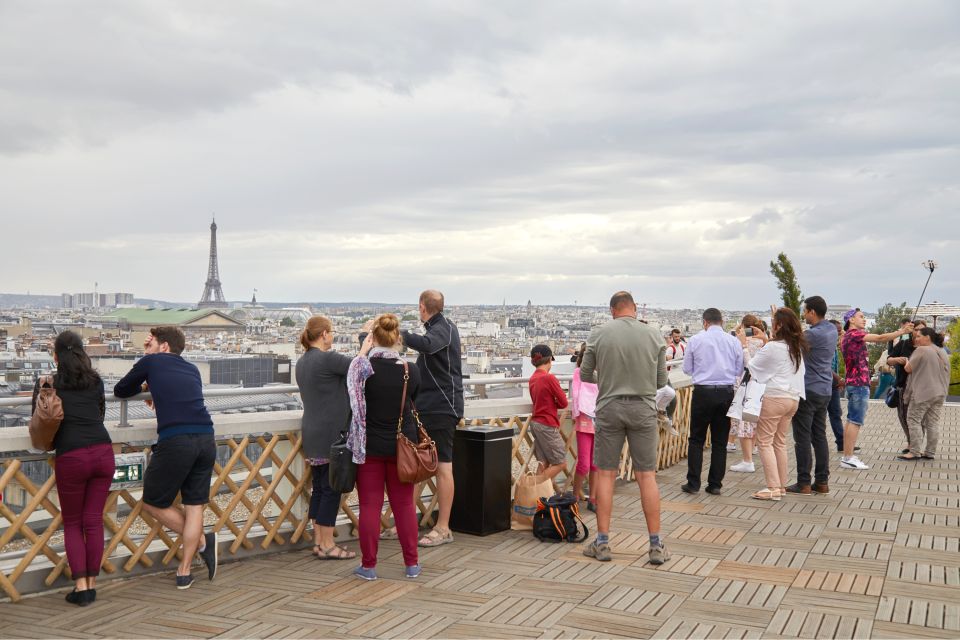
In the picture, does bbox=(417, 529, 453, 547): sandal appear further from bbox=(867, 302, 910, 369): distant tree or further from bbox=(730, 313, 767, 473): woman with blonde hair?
bbox=(867, 302, 910, 369): distant tree

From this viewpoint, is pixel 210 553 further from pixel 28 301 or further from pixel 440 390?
pixel 28 301

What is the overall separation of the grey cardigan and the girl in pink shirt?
244 cm

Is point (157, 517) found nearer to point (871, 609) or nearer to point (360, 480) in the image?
point (360, 480)

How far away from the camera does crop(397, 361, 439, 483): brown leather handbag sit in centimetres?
530

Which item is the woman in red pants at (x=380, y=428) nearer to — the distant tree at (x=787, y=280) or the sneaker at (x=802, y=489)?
the sneaker at (x=802, y=489)

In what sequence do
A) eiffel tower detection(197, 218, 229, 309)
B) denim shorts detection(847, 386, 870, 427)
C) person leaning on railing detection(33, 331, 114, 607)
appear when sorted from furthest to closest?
eiffel tower detection(197, 218, 229, 309) < denim shorts detection(847, 386, 870, 427) < person leaning on railing detection(33, 331, 114, 607)

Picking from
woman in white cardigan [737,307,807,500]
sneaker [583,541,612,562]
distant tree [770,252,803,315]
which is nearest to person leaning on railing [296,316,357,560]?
sneaker [583,541,612,562]

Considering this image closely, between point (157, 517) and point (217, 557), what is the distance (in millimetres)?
648

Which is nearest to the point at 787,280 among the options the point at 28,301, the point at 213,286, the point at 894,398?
the point at 894,398

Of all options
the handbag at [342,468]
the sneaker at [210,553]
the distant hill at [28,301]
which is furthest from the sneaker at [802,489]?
the distant hill at [28,301]

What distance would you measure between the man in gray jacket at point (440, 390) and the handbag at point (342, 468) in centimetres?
96

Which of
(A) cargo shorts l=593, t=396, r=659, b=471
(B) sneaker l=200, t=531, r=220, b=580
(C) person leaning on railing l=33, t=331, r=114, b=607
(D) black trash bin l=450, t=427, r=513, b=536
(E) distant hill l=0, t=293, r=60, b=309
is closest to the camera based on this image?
(C) person leaning on railing l=33, t=331, r=114, b=607

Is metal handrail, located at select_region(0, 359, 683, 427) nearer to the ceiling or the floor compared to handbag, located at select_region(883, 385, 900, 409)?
nearer to the ceiling

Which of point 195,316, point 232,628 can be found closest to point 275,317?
point 195,316
